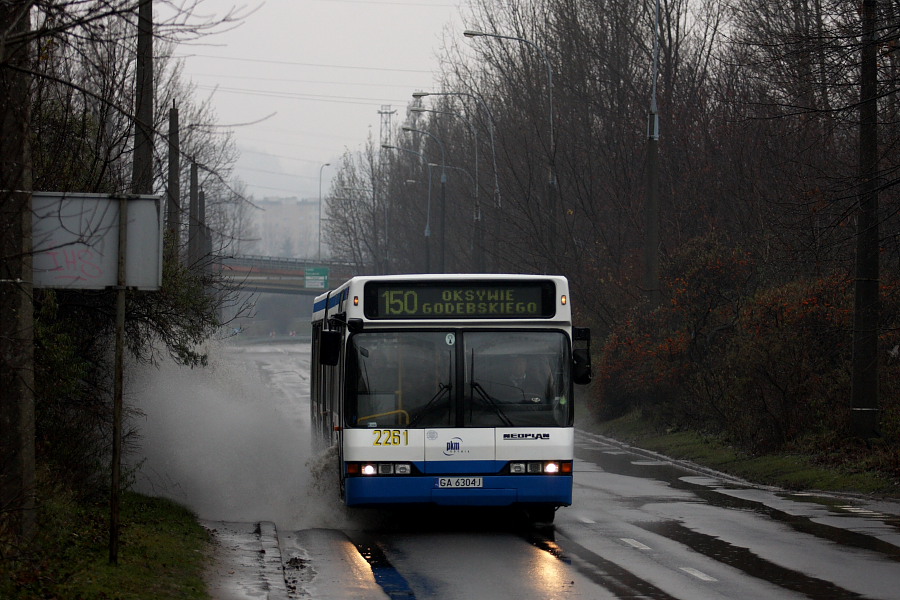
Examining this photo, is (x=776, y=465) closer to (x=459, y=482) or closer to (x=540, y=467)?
(x=540, y=467)

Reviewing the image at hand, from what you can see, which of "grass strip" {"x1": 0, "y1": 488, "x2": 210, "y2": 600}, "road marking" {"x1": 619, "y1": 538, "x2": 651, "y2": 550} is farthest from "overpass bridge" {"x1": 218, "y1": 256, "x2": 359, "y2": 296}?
"grass strip" {"x1": 0, "y1": 488, "x2": 210, "y2": 600}

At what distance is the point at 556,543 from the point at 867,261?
854 cm

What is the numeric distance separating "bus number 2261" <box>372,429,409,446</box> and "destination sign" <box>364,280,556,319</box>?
1.21 meters

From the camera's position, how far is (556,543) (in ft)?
43.2

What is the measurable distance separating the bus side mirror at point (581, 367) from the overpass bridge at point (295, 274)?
84085 mm

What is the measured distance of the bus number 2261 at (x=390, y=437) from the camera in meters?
13.6

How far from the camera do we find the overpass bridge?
10219cm

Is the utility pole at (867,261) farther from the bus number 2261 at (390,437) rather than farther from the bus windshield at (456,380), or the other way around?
the bus number 2261 at (390,437)

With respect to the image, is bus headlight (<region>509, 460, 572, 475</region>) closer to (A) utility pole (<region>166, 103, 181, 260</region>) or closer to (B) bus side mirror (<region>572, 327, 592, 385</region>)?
(B) bus side mirror (<region>572, 327, 592, 385</region>)

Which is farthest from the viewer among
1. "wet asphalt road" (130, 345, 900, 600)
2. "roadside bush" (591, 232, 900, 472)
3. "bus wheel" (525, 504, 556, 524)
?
"roadside bush" (591, 232, 900, 472)

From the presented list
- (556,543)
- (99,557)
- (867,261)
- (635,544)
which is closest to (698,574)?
(635,544)

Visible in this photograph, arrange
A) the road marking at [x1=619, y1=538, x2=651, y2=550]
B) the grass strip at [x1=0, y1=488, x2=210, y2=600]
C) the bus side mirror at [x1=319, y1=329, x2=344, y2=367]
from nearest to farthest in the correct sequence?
the grass strip at [x1=0, y1=488, x2=210, y2=600], the road marking at [x1=619, y1=538, x2=651, y2=550], the bus side mirror at [x1=319, y1=329, x2=344, y2=367]

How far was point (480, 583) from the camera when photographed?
10.7m

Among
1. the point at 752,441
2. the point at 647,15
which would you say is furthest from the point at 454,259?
the point at 752,441
